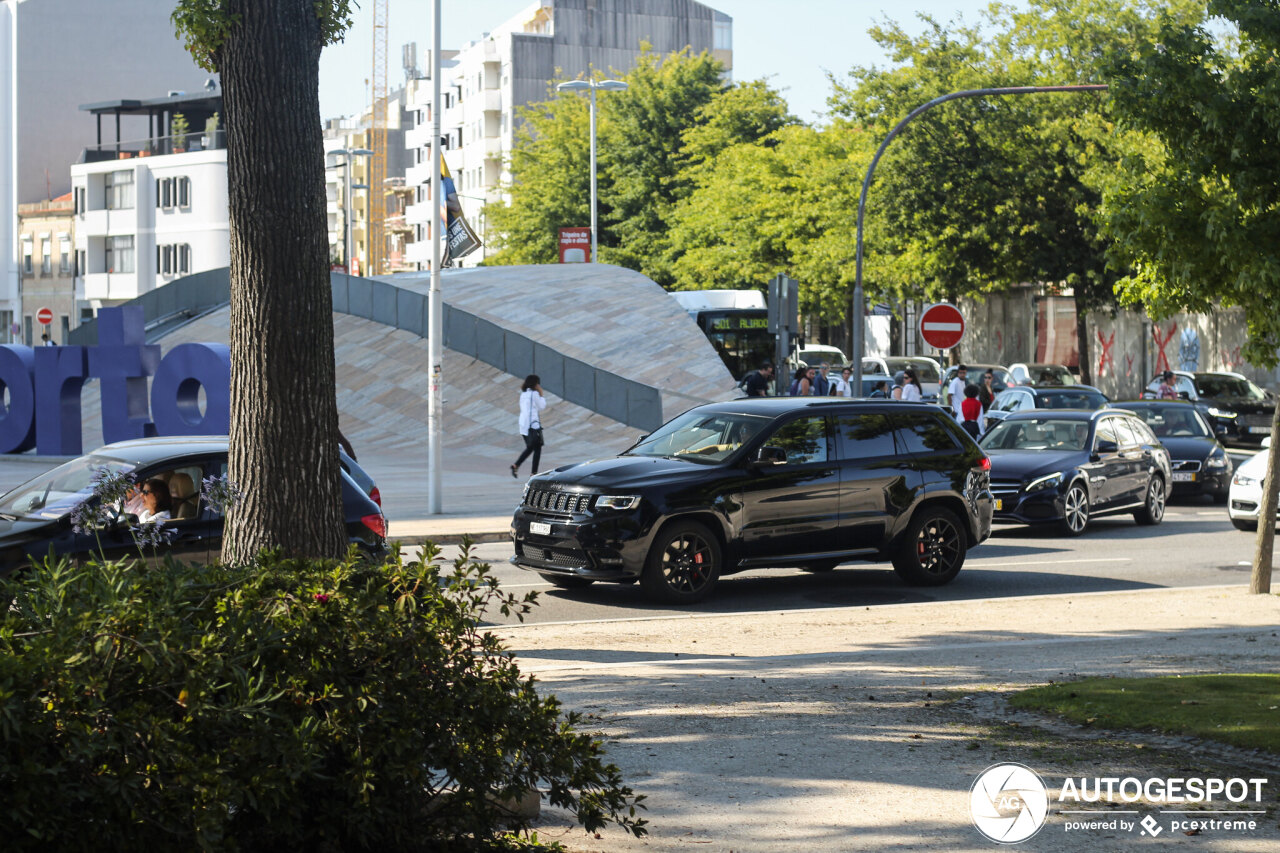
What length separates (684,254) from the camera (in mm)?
60250

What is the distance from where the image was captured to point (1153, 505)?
64.4ft

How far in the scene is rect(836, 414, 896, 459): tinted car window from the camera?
13.7 metres

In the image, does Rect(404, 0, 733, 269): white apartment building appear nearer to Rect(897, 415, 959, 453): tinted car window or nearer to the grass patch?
Rect(897, 415, 959, 453): tinted car window

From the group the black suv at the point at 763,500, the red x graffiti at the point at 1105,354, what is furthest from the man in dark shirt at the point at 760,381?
the red x graffiti at the point at 1105,354

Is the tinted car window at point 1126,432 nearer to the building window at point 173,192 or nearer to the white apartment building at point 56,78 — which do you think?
the building window at point 173,192

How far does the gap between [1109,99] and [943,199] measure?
102ft

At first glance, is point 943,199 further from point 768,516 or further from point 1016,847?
point 1016,847

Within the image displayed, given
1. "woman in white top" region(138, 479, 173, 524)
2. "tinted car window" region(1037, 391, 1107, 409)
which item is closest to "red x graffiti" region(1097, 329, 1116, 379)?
"tinted car window" region(1037, 391, 1107, 409)

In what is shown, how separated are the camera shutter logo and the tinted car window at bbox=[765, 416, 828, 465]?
7277mm

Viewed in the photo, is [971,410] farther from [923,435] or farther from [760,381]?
[923,435]

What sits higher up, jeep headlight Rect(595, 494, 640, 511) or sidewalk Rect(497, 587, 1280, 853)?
jeep headlight Rect(595, 494, 640, 511)

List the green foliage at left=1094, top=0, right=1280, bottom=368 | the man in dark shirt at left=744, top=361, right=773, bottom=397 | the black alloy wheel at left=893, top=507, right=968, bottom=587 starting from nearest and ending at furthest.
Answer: the green foliage at left=1094, top=0, right=1280, bottom=368
the black alloy wheel at left=893, top=507, right=968, bottom=587
the man in dark shirt at left=744, top=361, right=773, bottom=397

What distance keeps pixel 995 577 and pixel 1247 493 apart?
5665 mm

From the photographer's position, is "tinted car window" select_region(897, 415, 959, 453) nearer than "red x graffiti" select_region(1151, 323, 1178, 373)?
Yes
